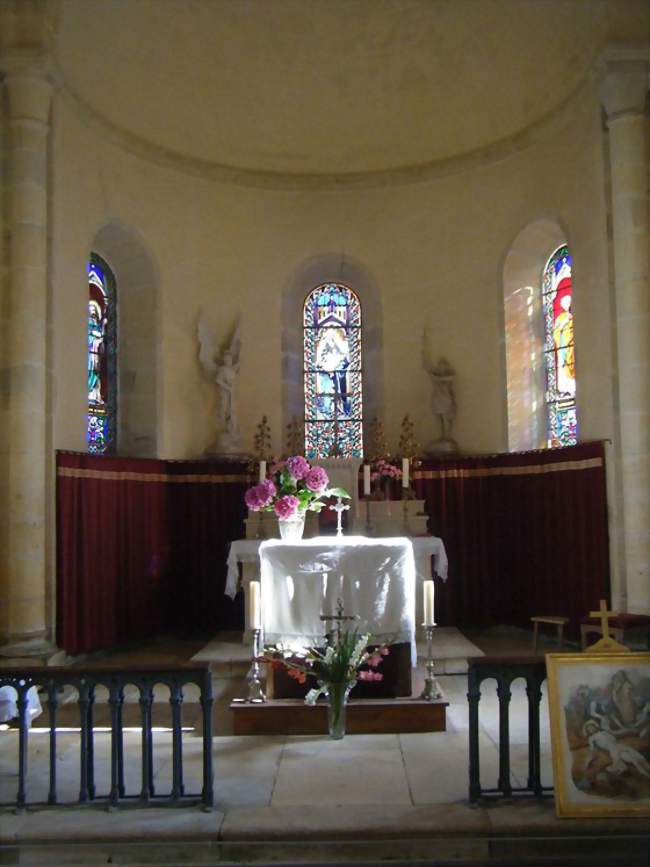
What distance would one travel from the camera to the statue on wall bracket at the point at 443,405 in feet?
35.9

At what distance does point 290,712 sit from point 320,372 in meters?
6.35

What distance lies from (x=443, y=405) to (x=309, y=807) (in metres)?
6.88

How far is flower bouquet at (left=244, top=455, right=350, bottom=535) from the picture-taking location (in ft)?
24.1

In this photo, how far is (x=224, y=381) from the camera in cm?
1102

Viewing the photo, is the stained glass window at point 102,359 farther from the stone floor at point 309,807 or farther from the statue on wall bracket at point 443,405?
the stone floor at point 309,807

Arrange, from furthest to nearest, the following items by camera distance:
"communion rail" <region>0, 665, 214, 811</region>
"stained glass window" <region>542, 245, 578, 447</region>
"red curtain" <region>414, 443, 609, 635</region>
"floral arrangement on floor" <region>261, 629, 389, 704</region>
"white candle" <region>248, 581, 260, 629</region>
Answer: "stained glass window" <region>542, 245, 578, 447</region> → "red curtain" <region>414, 443, 609, 635</region> → "white candle" <region>248, 581, 260, 629</region> → "floral arrangement on floor" <region>261, 629, 389, 704</region> → "communion rail" <region>0, 665, 214, 811</region>

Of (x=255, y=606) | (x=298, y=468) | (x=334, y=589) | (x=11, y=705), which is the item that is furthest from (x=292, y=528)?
(x=11, y=705)

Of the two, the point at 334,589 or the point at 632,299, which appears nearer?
the point at 334,589

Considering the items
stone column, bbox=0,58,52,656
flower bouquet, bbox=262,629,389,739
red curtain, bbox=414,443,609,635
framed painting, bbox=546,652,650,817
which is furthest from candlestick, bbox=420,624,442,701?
stone column, bbox=0,58,52,656

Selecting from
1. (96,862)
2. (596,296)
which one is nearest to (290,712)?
(96,862)

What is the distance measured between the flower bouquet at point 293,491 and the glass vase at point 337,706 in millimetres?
1752

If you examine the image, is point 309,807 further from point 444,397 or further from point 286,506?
point 444,397

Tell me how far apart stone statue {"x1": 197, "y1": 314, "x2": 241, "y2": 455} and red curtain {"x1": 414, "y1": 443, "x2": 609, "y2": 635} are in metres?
2.38

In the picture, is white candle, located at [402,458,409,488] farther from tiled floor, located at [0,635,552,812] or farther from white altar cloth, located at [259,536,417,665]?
tiled floor, located at [0,635,552,812]
